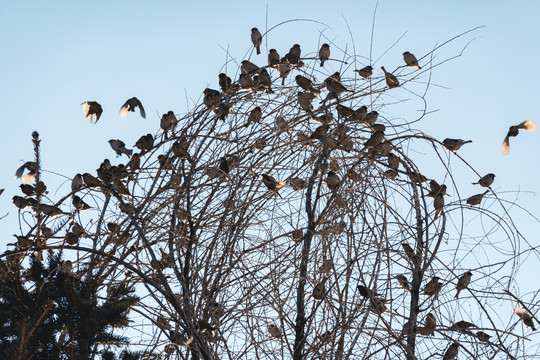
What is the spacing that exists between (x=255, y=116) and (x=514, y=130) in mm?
1201

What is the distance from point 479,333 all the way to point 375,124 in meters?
0.95

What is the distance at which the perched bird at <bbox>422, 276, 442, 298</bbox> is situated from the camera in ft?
10.3

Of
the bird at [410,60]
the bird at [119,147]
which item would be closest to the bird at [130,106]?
the bird at [119,147]

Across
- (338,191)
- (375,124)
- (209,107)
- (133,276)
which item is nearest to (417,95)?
(375,124)

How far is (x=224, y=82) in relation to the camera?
3416 mm

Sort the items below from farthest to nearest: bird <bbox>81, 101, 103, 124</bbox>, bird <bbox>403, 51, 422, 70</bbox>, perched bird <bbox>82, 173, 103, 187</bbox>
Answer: bird <bbox>81, 101, 103, 124</bbox>
bird <bbox>403, 51, 422, 70</bbox>
perched bird <bbox>82, 173, 103, 187</bbox>

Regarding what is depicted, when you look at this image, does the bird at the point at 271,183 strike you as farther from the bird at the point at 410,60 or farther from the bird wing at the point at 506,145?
the bird wing at the point at 506,145

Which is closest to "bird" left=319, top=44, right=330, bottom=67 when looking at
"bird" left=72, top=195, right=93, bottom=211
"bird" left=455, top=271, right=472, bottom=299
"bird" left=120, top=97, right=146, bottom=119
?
"bird" left=120, top=97, right=146, bottom=119

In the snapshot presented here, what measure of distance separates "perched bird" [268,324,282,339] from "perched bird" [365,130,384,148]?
83 cm

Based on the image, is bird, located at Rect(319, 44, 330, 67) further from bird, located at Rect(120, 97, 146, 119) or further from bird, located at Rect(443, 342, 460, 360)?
bird, located at Rect(443, 342, 460, 360)

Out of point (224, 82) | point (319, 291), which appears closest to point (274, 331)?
point (319, 291)

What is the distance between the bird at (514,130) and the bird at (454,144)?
0.27 meters

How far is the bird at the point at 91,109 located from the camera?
365 cm

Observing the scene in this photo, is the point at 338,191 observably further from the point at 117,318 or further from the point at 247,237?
the point at 117,318
